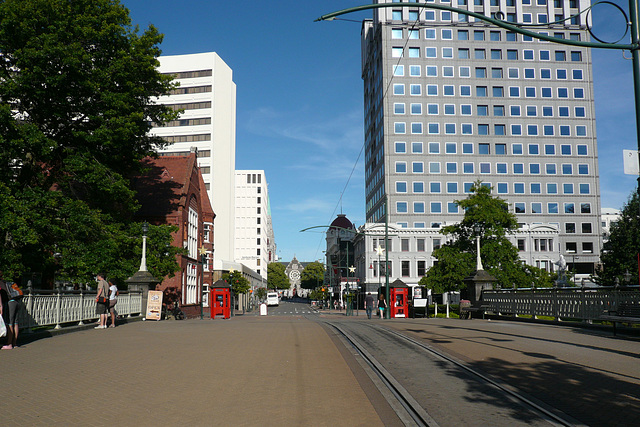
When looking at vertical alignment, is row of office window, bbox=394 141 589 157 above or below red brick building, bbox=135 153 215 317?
above

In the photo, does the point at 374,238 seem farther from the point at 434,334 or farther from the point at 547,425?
the point at 547,425

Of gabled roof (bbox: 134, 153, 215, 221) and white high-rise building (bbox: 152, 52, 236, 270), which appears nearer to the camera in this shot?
gabled roof (bbox: 134, 153, 215, 221)

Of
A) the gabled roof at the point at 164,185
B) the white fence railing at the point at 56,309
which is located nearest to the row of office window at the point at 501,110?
the gabled roof at the point at 164,185

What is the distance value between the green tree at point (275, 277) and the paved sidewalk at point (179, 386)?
168m

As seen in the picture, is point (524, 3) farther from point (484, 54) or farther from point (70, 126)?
point (70, 126)

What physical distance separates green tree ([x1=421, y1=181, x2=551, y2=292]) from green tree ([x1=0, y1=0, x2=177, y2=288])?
84.7ft

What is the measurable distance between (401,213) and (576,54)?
34.9 metres

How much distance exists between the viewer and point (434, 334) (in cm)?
1655

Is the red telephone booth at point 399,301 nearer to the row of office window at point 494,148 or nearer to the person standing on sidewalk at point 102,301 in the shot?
the person standing on sidewalk at point 102,301

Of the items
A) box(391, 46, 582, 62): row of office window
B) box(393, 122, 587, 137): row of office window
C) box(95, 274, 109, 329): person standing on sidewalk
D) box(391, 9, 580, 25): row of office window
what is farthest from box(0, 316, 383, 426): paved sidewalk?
box(391, 9, 580, 25): row of office window

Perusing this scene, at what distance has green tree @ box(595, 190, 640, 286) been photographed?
56.5 meters

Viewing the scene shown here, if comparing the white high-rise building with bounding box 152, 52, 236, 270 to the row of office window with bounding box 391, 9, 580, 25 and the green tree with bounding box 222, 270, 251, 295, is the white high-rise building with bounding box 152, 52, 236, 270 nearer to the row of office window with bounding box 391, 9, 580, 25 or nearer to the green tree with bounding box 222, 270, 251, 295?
the green tree with bounding box 222, 270, 251, 295

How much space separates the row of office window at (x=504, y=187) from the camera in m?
74.6

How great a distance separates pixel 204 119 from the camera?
3169 inches
